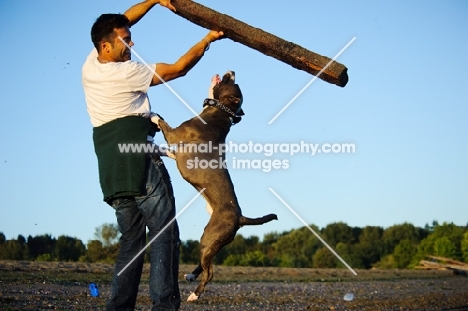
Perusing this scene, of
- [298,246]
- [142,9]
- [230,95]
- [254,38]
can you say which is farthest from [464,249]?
[142,9]

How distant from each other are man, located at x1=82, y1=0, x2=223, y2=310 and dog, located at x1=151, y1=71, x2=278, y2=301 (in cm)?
31

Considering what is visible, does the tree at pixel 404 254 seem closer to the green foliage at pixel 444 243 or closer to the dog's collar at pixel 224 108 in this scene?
the green foliage at pixel 444 243

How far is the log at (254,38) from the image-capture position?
18.5 ft

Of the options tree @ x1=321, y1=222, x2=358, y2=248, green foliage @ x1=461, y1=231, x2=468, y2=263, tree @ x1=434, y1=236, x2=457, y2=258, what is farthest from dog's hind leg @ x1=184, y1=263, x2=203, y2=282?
tree @ x1=321, y1=222, x2=358, y2=248

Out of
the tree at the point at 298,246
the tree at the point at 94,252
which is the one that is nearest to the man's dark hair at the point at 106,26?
the tree at the point at 94,252

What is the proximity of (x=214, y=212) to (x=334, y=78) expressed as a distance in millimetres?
1359

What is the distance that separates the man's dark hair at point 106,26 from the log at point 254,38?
0.60 metres

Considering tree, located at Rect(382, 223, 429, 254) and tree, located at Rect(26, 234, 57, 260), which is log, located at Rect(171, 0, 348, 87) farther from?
tree, located at Rect(382, 223, 429, 254)

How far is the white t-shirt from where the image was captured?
16.6 feet

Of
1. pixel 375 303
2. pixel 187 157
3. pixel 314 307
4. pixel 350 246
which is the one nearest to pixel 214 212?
→ pixel 187 157

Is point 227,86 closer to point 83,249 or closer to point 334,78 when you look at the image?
point 334,78

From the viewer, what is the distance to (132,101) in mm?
5184

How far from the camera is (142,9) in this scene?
5699 millimetres

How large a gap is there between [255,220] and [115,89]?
1.45 metres
